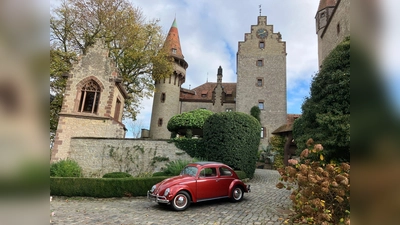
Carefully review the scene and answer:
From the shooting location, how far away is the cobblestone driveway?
6.54 metres

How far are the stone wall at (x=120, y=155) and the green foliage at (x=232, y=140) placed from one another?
257 cm

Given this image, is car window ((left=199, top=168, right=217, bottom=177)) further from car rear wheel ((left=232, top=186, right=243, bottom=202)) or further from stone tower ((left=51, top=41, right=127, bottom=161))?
stone tower ((left=51, top=41, right=127, bottom=161))

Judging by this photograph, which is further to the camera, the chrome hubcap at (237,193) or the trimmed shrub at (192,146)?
the trimmed shrub at (192,146)

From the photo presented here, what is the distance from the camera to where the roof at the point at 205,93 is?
3259 cm

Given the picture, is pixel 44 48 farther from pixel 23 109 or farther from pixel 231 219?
pixel 231 219

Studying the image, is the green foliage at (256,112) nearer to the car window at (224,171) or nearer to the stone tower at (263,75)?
the stone tower at (263,75)

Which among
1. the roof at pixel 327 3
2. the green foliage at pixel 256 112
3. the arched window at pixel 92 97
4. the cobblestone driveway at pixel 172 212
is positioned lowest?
the cobblestone driveway at pixel 172 212

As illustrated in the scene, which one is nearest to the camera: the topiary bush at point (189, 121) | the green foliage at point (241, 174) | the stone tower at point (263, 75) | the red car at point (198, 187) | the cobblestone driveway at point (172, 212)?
the cobblestone driveway at point (172, 212)

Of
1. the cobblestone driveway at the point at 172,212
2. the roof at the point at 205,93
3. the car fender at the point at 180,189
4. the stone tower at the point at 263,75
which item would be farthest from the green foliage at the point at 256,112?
the car fender at the point at 180,189

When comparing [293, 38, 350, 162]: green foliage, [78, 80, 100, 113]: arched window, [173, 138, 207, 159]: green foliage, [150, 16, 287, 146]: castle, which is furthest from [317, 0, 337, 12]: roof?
[78, 80, 100, 113]: arched window

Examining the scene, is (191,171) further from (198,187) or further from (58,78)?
(58,78)

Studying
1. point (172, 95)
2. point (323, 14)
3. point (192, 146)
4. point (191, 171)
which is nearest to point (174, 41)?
point (172, 95)

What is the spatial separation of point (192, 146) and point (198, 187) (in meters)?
7.37

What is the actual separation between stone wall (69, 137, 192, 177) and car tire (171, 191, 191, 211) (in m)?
7.72
